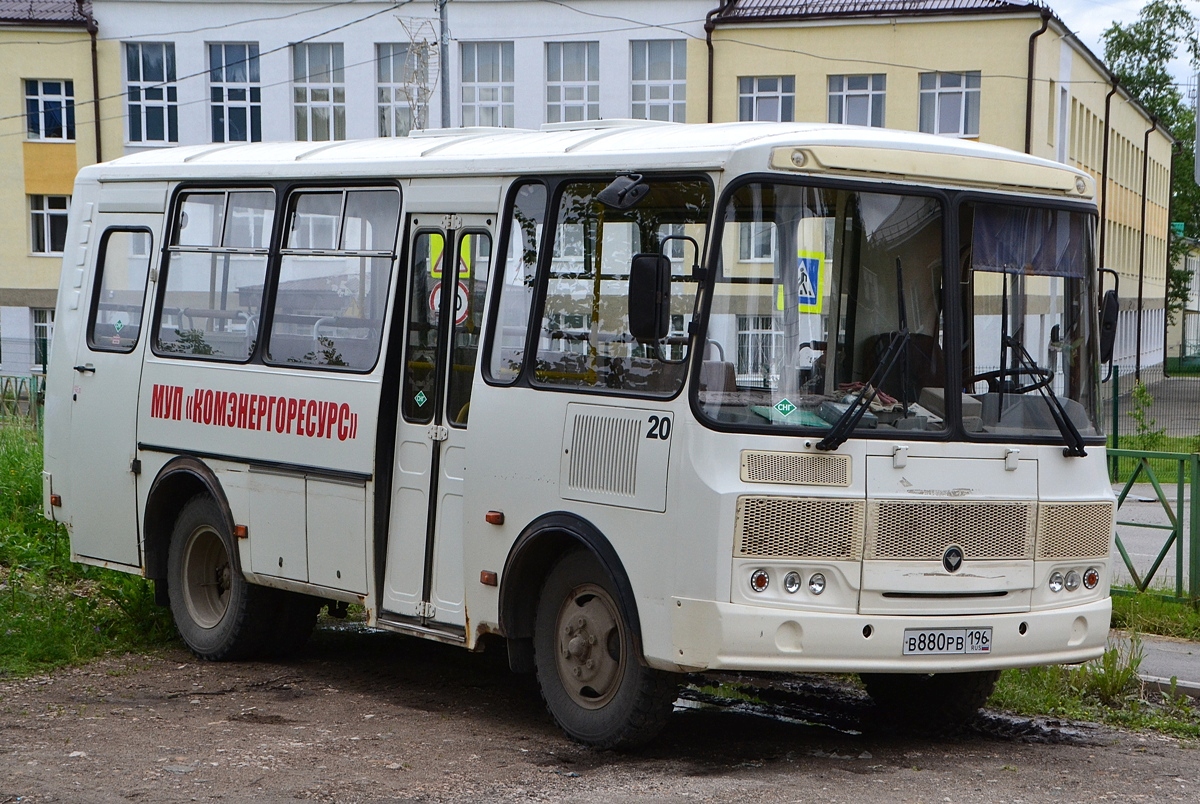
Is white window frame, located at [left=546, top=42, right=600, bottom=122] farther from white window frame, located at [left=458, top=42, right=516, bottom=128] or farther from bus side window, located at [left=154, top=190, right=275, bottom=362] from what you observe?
bus side window, located at [left=154, top=190, right=275, bottom=362]

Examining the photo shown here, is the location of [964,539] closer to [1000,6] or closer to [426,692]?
[426,692]

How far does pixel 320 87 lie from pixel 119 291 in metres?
35.2

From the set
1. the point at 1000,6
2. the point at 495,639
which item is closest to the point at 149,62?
the point at 1000,6

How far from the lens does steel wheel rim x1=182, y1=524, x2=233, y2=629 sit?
403 inches

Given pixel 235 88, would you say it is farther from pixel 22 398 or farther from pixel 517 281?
pixel 517 281

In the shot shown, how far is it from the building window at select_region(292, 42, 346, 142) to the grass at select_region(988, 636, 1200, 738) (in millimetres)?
37653

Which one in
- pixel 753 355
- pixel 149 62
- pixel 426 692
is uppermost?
pixel 149 62

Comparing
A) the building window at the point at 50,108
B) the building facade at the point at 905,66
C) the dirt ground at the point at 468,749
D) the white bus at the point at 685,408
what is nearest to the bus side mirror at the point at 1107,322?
the white bus at the point at 685,408

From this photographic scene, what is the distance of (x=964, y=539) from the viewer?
7.28m

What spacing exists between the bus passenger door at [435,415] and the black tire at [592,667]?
1.98 feet

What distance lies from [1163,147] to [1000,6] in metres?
36.5

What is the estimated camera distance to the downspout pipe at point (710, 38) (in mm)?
42156

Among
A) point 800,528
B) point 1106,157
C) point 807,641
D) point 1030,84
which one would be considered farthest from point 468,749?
point 1106,157

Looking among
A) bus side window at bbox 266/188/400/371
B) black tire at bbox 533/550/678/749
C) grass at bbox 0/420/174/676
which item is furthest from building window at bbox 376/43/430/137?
black tire at bbox 533/550/678/749
